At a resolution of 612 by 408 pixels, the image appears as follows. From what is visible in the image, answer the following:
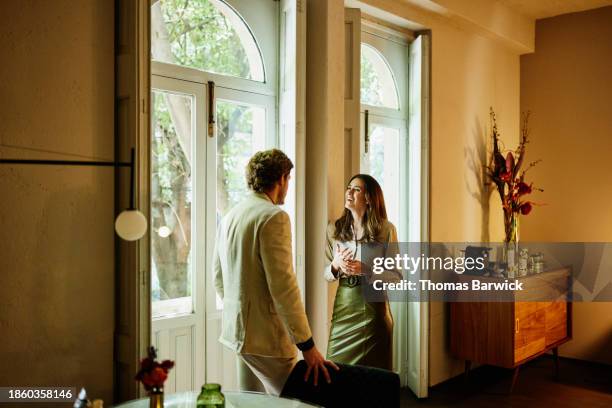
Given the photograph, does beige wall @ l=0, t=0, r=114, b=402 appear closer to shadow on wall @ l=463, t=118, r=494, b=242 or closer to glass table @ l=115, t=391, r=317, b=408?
glass table @ l=115, t=391, r=317, b=408

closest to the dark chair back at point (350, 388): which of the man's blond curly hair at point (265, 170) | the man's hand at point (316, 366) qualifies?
the man's hand at point (316, 366)

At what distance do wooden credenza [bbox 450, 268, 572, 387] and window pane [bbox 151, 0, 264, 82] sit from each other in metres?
2.48

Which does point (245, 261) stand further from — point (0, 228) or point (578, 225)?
point (578, 225)

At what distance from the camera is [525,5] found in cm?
530

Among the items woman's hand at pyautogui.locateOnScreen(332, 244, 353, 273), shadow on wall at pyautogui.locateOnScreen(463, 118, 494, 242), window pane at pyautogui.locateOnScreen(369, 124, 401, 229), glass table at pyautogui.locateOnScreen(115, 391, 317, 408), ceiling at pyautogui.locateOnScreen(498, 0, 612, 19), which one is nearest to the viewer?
glass table at pyautogui.locateOnScreen(115, 391, 317, 408)

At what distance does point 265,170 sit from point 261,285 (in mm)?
501

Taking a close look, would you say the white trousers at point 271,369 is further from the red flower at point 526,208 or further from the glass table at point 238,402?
the red flower at point 526,208

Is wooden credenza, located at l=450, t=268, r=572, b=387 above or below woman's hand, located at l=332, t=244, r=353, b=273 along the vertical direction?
below

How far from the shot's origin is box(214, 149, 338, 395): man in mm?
2412

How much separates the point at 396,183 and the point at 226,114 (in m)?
1.73

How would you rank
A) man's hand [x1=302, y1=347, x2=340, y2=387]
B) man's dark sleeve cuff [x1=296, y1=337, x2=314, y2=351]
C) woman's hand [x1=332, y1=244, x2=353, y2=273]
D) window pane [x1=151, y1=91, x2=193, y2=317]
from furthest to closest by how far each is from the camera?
woman's hand [x1=332, y1=244, x2=353, y2=273]
window pane [x1=151, y1=91, x2=193, y2=317]
man's dark sleeve cuff [x1=296, y1=337, x2=314, y2=351]
man's hand [x1=302, y1=347, x2=340, y2=387]

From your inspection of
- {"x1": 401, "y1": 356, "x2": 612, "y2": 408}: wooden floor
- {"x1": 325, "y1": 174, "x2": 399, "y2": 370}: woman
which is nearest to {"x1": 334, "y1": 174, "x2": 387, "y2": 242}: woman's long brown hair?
{"x1": 325, "y1": 174, "x2": 399, "y2": 370}: woman

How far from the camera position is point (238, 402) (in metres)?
2.14

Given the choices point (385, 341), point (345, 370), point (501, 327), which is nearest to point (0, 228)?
point (345, 370)
